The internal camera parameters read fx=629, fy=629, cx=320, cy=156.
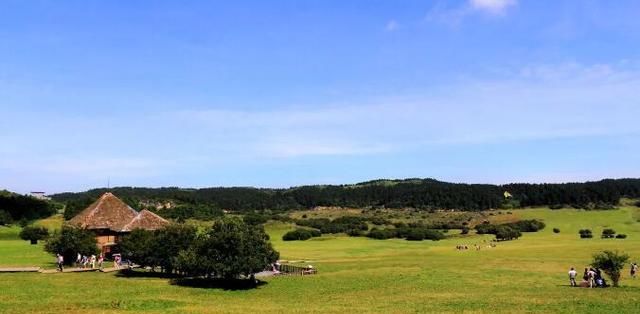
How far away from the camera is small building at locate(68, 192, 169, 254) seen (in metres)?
65.9

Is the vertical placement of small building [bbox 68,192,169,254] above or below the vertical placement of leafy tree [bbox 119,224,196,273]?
above

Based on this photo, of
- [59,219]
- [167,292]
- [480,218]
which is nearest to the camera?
[167,292]

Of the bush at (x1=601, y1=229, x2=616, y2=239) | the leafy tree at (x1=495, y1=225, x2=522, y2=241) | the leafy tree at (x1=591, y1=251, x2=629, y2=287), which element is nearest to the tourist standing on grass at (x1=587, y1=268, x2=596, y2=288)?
the leafy tree at (x1=591, y1=251, x2=629, y2=287)

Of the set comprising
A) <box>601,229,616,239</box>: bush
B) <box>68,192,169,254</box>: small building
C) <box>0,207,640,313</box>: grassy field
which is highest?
<box>68,192,169,254</box>: small building

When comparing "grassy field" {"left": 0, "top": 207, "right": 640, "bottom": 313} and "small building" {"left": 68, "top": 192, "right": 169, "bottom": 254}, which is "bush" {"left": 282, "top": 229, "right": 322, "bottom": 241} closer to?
"grassy field" {"left": 0, "top": 207, "right": 640, "bottom": 313}

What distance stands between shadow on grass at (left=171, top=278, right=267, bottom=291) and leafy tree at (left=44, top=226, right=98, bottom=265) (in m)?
13.7

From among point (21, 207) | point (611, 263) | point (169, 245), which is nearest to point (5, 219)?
point (21, 207)

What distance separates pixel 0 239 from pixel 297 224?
6688cm

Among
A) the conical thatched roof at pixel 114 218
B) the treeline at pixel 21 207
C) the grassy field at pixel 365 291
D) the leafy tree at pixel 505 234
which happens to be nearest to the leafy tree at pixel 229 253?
the grassy field at pixel 365 291

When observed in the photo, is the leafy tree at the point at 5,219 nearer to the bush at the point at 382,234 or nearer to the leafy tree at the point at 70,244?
the bush at the point at 382,234

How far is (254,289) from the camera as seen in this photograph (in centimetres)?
4588

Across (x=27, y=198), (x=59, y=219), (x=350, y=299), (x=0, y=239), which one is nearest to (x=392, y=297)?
(x=350, y=299)

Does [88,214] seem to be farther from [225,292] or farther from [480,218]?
[480,218]

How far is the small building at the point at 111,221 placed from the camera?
6588 centimetres
